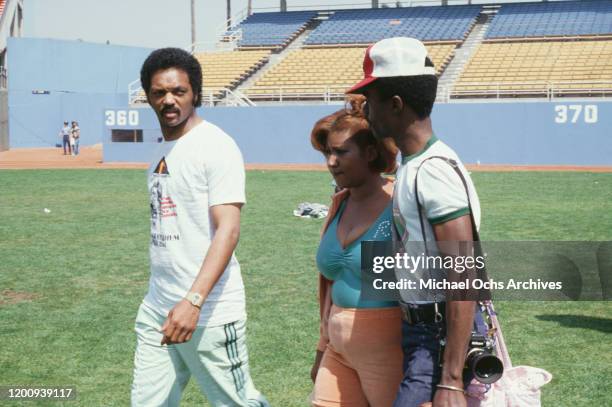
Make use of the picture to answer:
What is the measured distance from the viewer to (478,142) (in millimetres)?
29125

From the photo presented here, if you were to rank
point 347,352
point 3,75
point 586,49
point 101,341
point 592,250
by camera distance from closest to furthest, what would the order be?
point 347,352
point 101,341
point 592,250
point 586,49
point 3,75

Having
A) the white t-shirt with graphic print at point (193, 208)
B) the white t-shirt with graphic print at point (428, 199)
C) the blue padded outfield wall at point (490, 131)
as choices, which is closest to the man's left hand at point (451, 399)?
the white t-shirt with graphic print at point (428, 199)

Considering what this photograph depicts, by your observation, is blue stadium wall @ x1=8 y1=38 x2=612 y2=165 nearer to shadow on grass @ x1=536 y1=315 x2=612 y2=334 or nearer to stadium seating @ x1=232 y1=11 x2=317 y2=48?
stadium seating @ x1=232 y1=11 x2=317 y2=48

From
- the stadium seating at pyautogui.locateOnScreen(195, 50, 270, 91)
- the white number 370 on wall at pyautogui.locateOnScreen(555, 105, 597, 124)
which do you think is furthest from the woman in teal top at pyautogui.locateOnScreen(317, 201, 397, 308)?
the stadium seating at pyautogui.locateOnScreen(195, 50, 270, 91)

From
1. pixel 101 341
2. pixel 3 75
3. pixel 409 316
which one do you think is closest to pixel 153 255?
pixel 409 316

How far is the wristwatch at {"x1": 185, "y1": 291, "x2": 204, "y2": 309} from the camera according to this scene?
10.6 ft

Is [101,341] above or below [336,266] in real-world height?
below

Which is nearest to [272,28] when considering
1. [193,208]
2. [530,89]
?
[530,89]

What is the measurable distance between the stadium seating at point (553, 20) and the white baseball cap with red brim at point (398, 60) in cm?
3589

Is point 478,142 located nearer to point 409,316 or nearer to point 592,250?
point 592,250

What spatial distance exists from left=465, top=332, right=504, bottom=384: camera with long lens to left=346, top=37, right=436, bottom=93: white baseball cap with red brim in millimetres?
841

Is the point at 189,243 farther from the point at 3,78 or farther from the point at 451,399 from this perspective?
the point at 3,78

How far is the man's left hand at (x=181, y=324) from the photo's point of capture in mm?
3205

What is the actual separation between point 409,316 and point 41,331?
4.94 meters
